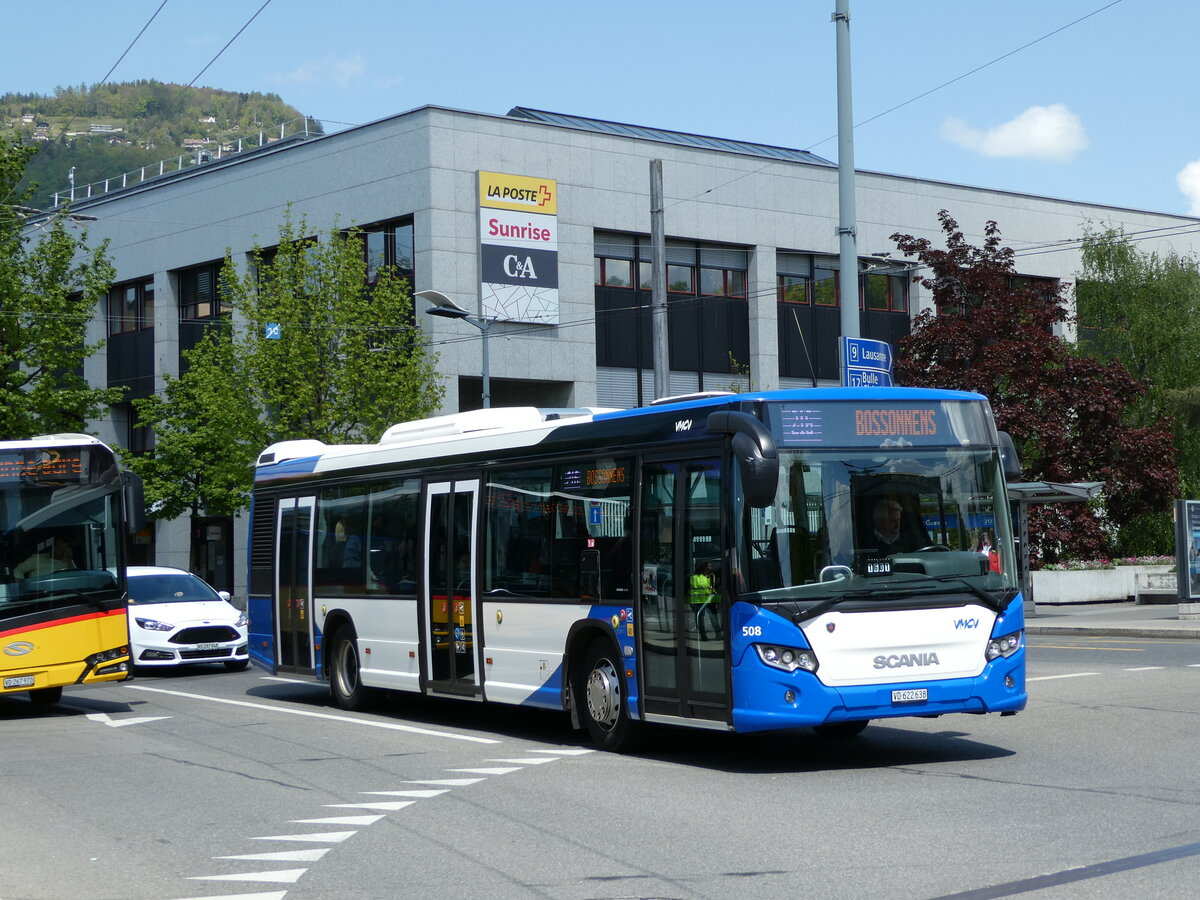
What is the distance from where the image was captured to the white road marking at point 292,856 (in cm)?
825

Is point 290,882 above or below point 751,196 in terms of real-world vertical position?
below

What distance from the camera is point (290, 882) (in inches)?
302

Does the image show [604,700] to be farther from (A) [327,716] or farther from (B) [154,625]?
(B) [154,625]

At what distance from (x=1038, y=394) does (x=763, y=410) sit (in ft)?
79.1

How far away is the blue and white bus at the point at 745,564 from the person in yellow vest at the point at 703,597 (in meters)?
0.02

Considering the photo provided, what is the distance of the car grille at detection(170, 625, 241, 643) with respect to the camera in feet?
75.7

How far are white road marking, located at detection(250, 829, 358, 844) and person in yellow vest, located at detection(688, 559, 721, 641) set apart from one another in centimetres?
336

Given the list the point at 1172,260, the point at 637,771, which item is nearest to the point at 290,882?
the point at 637,771

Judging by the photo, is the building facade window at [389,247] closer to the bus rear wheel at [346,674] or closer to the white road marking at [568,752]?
the bus rear wheel at [346,674]

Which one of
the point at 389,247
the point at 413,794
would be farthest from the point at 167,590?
the point at 389,247

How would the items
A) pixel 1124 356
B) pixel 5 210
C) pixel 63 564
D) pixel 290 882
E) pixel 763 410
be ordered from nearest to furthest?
pixel 290 882
pixel 763 410
pixel 63 564
pixel 5 210
pixel 1124 356

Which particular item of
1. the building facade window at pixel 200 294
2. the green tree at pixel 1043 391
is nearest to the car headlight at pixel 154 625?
the green tree at pixel 1043 391

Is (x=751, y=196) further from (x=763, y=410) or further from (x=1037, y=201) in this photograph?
(x=763, y=410)

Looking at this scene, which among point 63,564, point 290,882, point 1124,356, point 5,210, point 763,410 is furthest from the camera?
point 1124,356
